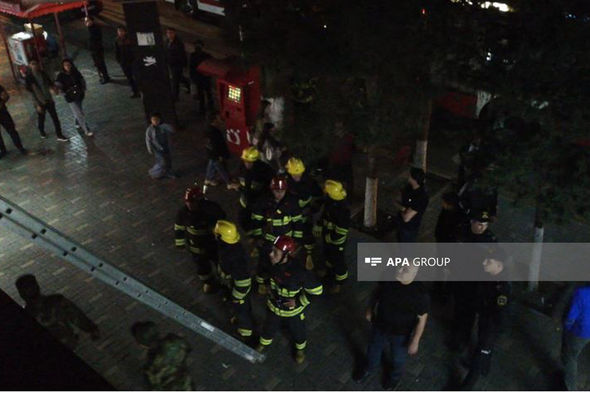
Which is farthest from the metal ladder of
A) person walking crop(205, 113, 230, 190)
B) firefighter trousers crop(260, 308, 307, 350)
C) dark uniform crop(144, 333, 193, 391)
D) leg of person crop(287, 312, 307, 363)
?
person walking crop(205, 113, 230, 190)

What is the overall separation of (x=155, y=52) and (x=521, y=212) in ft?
25.3

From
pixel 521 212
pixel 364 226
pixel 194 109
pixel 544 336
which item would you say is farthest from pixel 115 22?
pixel 544 336

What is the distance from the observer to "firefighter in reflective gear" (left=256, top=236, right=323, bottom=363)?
5926 millimetres

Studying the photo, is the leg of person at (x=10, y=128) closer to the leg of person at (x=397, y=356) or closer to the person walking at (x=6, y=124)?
the person walking at (x=6, y=124)

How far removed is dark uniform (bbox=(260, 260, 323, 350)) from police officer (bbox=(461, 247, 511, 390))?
1.75m

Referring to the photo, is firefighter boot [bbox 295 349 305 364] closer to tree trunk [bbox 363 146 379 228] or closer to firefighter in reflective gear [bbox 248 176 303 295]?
firefighter in reflective gear [bbox 248 176 303 295]

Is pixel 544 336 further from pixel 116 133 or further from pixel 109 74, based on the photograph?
pixel 109 74

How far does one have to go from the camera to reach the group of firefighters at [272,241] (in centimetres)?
612

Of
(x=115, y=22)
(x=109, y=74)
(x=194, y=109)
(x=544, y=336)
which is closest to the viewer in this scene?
(x=544, y=336)

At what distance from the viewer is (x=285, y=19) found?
6.61 metres

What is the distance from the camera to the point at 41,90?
1182cm

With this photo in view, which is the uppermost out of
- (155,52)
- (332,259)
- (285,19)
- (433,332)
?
(285,19)

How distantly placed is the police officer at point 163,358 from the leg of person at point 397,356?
2270 millimetres

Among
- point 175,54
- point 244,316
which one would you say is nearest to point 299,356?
point 244,316
